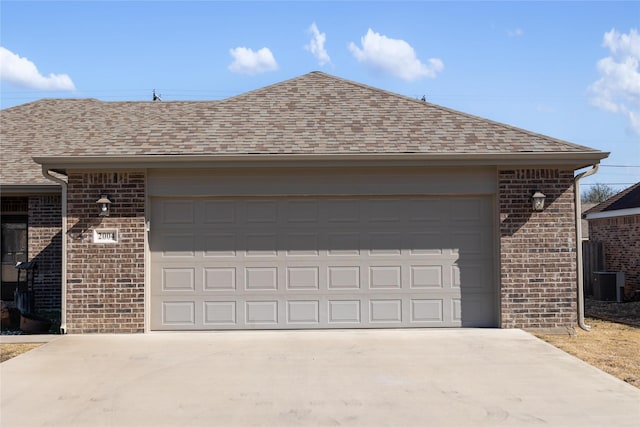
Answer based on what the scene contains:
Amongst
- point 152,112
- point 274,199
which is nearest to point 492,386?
point 274,199

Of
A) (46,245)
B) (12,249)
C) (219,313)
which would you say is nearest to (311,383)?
(219,313)

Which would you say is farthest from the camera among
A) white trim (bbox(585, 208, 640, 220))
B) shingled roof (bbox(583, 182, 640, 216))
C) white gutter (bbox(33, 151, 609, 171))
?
shingled roof (bbox(583, 182, 640, 216))

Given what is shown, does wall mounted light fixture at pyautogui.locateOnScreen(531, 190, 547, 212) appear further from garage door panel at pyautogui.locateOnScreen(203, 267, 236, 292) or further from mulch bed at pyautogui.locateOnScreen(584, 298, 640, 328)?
garage door panel at pyautogui.locateOnScreen(203, 267, 236, 292)

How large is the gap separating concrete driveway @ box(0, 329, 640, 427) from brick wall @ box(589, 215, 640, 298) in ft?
28.8

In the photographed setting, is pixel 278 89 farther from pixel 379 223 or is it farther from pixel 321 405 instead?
pixel 321 405

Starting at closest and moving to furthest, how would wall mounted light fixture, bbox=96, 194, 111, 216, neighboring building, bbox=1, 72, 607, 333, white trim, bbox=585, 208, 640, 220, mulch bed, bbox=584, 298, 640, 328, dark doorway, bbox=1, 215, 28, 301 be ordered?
1. wall mounted light fixture, bbox=96, 194, 111, 216
2. neighboring building, bbox=1, 72, 607, 333
3. mulch bed, bbox=584, 298, 640, 328
4. dark doorway, bbox=1, 215, 28, 301
5. white trim, bbox=585, 208, 640, 220

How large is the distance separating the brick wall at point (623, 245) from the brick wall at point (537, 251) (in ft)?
24.6

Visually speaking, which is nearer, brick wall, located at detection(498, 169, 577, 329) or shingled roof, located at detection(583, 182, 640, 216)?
brick wall, located at detection(498, 169, 577, 329)

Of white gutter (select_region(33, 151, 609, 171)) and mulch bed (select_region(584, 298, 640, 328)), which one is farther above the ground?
white gutter (select_region(33, 151, 609, 171))

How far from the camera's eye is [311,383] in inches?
258

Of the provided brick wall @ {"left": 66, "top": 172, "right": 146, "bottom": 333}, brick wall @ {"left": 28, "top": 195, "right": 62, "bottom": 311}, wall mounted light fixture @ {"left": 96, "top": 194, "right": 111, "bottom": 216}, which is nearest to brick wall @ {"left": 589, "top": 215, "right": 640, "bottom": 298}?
brick wall @ {"left": 66, "top": 172, "right": 146, "bottom": 333}

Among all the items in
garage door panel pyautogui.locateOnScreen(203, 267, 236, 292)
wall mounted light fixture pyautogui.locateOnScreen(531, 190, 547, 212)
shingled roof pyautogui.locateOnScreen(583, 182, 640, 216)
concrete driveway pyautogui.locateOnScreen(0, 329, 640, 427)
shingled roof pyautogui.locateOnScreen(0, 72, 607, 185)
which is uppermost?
shingled roof pyautogui.locateOnScreen(0, 72, 607, 185)

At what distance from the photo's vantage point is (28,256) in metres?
12.5

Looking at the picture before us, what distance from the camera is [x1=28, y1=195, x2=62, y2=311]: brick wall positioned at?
1248 cm
